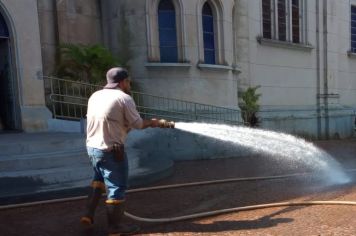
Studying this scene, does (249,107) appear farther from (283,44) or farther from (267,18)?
(267,18)

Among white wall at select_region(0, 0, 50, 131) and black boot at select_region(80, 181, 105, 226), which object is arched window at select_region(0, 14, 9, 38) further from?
black boot at select_region(80, 181, 105, 226)

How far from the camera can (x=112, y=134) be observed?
407 centimetres

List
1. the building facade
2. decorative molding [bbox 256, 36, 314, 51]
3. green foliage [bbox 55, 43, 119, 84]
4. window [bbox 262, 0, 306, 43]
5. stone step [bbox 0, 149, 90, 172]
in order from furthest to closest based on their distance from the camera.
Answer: window [bbox 262, 0, 306, 43]
decorative molding [bbox 256, 36, 314, 51]
green foliage [bbox 55, 43, 119, 84]
the building facade
stone step [bbox 0, 149, 90, 172]

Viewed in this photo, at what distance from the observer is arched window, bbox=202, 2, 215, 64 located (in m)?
11.6

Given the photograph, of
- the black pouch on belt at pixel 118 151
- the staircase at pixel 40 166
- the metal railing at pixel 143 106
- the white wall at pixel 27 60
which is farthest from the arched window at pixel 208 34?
the black pouch on belt at pixel 118 151

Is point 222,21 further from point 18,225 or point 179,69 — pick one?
point 18,225

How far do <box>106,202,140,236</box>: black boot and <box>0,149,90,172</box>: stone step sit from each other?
286cm

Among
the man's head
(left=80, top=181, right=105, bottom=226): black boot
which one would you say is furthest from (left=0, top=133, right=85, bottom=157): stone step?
the man's head

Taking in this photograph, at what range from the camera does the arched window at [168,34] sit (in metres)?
11.0

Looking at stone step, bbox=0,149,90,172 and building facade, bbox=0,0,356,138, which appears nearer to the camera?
stone step, bbox=0,149,90,172

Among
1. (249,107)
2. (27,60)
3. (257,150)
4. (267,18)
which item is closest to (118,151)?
(27,60)

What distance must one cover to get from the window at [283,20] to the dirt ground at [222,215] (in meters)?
8.91

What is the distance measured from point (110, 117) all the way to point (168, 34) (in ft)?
24.3

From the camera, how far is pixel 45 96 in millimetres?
9891
